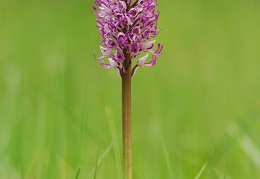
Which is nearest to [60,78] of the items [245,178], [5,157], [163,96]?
[5,157]

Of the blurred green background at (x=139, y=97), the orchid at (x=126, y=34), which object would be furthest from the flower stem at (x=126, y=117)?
the blurred green background at (x=139, y=97)

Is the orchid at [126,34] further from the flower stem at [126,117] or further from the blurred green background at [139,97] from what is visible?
the blurred green background at [139,97]

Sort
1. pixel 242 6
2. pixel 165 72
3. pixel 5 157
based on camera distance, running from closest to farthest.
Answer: pixel 5 157, pixel 165 72, pixel 242 6

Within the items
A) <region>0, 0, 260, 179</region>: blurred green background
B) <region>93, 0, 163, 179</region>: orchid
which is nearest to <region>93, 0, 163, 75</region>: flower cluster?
<region>93, 0, 163, 179</region>: orchid

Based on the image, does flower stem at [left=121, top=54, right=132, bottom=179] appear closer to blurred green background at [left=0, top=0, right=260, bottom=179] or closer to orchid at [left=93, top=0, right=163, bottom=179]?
orchid at [left=93, top=0, right=163, bottom=179]

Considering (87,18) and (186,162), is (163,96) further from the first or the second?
(87,18)
